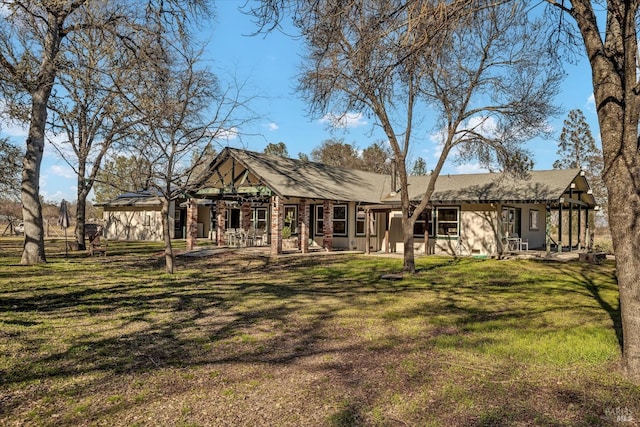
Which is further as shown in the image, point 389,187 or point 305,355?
point 389,187

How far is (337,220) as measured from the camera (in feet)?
74.5

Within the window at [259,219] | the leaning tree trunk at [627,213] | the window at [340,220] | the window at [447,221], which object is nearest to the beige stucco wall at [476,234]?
the window at [447,221]

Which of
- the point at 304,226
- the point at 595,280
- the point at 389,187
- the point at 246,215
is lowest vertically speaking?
the point at 595,280

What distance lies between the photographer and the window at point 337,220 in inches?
882

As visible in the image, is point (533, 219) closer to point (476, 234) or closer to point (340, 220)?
point (476, 234)

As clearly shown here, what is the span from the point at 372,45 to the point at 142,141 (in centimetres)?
927

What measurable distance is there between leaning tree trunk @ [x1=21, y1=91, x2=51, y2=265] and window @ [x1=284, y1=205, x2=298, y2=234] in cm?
1171

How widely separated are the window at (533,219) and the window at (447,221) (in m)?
5.41

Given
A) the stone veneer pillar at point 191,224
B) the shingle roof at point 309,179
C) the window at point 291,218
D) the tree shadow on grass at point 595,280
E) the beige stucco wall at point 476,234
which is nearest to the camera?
the tree shadow on grass at point 595,280

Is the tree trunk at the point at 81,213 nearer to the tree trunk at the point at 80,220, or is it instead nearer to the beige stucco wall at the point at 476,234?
the tree trunk at the point at 80,220

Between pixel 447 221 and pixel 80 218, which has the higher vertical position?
pixel 80 218

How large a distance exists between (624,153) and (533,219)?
835 inches

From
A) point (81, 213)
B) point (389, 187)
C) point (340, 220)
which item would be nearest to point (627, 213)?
point (340, 220)

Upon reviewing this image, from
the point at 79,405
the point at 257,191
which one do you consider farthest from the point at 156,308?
the point at 257,191
